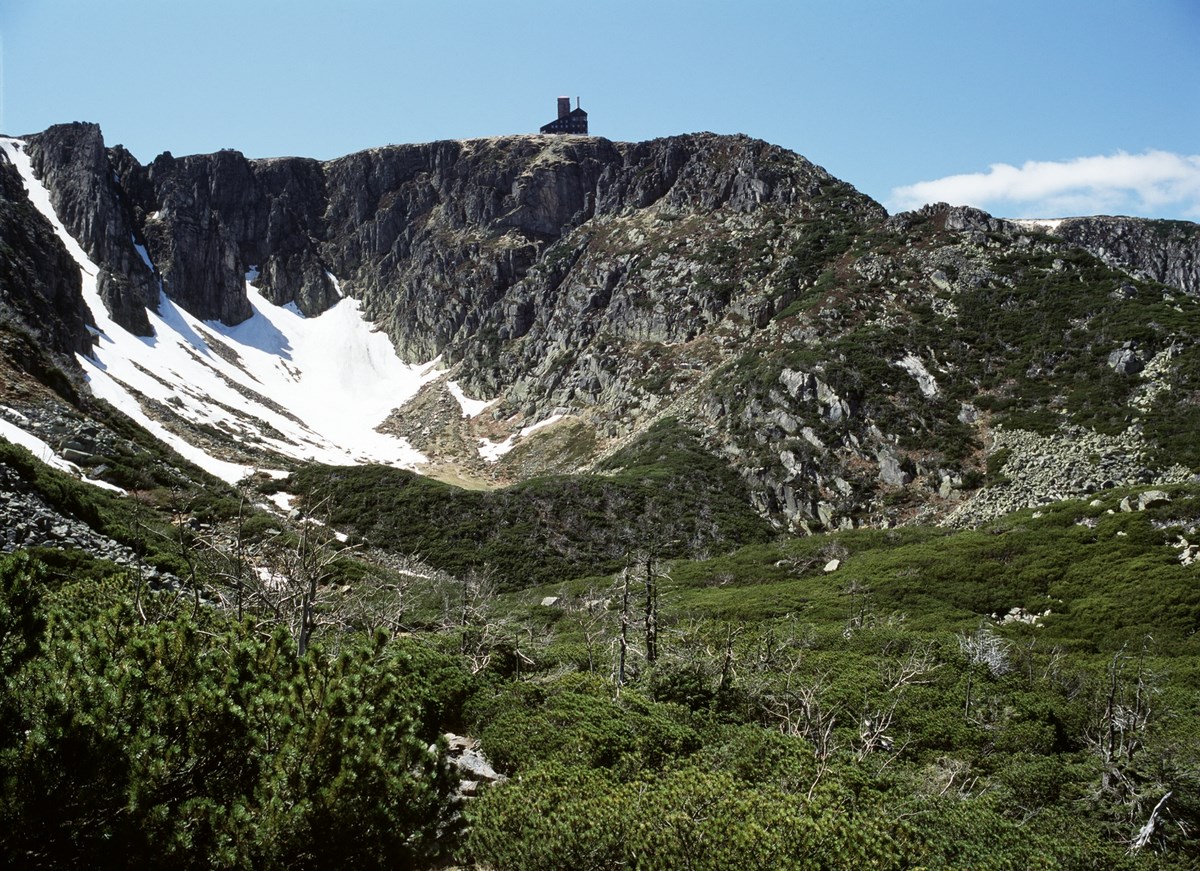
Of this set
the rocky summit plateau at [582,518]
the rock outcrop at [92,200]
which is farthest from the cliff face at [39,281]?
the rock outcrop at [92,200]

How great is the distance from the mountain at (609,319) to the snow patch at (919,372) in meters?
0.35

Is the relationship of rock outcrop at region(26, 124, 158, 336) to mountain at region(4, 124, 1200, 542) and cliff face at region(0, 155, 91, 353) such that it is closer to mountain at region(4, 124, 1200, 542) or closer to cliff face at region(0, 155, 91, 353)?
mountain at region(4, 124, 1200, 542)

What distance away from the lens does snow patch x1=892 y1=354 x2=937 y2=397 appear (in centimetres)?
8055

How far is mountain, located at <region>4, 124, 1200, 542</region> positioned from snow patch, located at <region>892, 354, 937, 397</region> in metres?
0.35

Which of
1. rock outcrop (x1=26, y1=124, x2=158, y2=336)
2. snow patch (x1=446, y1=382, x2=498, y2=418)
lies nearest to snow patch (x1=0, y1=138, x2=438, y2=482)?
rock outcrop (x1=26, y1=124, x2=158, y2=336)

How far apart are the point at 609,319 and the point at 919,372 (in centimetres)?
5339

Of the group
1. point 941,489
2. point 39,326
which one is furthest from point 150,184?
point 941,489

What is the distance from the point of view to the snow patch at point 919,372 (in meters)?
80.6

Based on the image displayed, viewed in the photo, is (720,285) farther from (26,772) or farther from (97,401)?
(26,772)

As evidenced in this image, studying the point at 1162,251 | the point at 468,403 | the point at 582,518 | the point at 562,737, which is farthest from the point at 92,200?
the point at 1162,251

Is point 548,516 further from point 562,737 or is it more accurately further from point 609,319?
point 562,737

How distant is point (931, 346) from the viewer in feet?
280

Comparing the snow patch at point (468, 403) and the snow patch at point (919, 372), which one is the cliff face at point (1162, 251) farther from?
the snow patch at point (468, 403)

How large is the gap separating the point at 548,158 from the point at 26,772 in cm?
17243
